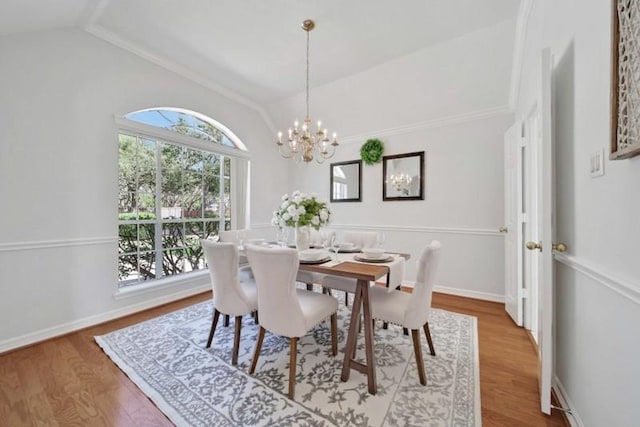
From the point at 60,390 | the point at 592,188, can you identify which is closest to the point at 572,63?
the point at 592,188

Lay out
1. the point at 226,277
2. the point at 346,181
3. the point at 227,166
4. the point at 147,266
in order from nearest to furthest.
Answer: the point at 226,277 < the point at 147,266 < the point at 227,166 < the point at 346,181

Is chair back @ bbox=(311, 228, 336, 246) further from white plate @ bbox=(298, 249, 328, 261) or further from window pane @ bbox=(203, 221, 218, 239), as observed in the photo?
window pane @ bbox=(203, 221, 218, 239)

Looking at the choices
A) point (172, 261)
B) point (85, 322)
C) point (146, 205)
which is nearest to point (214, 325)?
point (85, 322)

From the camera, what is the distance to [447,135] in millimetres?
3564

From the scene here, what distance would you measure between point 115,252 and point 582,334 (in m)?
3.88

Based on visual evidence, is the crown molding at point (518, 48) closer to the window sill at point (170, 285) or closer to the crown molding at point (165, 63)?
the crown molding at point (165, 63)

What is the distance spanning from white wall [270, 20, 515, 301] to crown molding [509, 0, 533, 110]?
0.07 meters

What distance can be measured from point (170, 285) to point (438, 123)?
416 cm

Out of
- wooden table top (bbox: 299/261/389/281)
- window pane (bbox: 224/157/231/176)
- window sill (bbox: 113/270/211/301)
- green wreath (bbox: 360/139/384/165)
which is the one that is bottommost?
window sill (bbox: 113/270/211/301)

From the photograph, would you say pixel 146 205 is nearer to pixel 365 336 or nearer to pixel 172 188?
pixel 172 188

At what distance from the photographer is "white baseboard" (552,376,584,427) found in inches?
52.9

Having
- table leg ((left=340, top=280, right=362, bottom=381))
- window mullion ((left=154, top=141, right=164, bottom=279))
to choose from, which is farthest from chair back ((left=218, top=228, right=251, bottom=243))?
table leg ((left=340, top=280, right=362, bottom=381))

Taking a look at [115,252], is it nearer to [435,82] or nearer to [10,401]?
[10,401]

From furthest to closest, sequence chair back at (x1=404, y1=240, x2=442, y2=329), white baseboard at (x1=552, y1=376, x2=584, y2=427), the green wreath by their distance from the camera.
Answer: the green wreath < chair back at (x1=404, y1=240, x2=442, y2=329) < white baseboard at (x1=552, y1=376, x2=584, y2=427)
